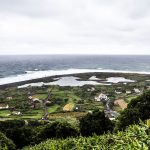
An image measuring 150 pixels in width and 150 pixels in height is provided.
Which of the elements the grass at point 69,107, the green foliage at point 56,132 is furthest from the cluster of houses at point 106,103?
the green foliage at point 56,132

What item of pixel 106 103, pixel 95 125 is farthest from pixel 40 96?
pixel 95 125

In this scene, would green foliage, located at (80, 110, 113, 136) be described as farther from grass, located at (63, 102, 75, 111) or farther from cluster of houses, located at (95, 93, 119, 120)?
grass, located at (63, 102, 75, 111)

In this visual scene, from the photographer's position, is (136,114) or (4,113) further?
(4,113)

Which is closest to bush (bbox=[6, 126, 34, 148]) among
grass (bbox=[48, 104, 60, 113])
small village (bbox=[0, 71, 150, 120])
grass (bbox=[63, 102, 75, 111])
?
small village (bbox=[0, 71, 150, 120])

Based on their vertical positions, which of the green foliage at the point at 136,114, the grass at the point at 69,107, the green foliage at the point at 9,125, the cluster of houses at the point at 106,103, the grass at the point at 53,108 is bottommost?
the grass at the point at 53,108

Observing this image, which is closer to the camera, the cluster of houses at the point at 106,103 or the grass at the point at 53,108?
the cluster of houses at the point at 106,103

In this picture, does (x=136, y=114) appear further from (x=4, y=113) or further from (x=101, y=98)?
(x=101, y=98)

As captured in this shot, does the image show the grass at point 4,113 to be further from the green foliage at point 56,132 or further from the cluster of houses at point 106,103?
the green foliage at point 56,132

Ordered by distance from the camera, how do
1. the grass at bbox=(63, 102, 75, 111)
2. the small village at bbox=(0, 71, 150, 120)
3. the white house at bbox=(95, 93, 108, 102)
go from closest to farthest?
the small village at bbox=(0, 71, 150, 120) → the grass at bbox=(63, 102, 75, 111) → the white house at bbox=(95, 93, 108, 102)
